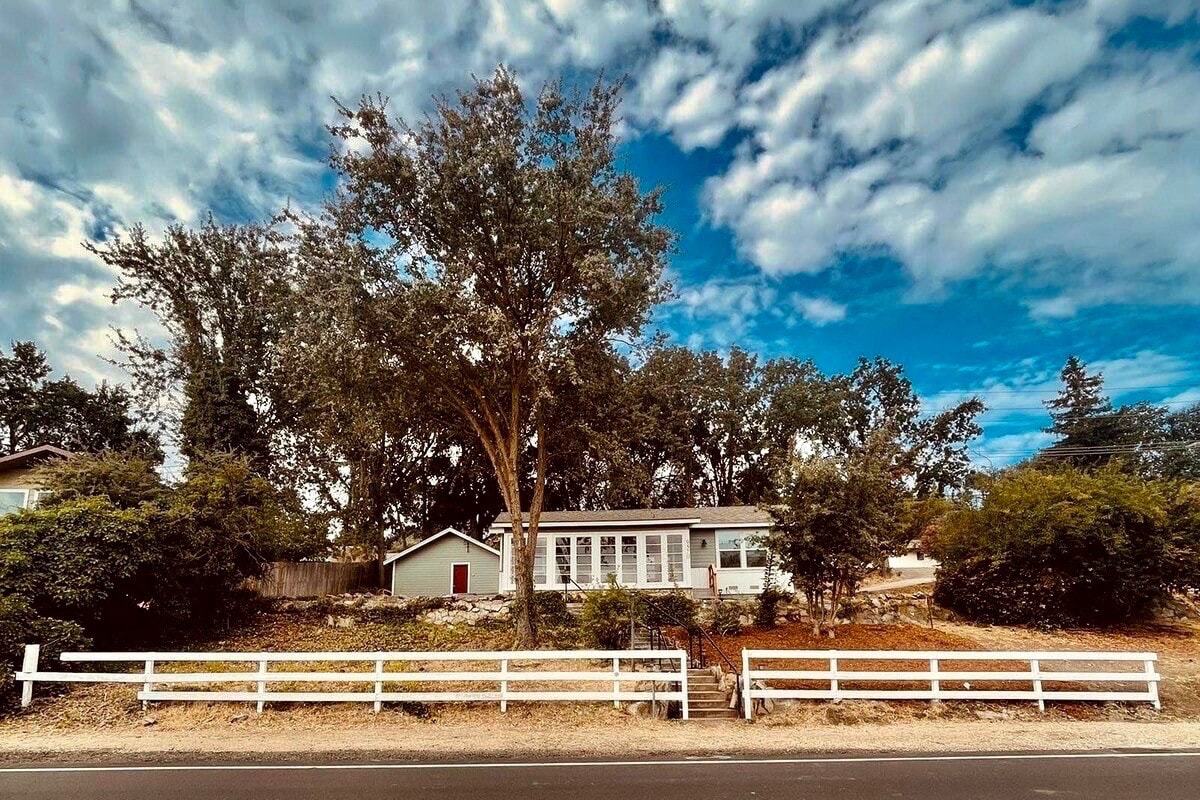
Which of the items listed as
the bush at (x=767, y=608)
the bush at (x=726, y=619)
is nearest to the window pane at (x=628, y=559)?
the bush at (x=726, y=619)

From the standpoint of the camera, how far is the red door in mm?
31297

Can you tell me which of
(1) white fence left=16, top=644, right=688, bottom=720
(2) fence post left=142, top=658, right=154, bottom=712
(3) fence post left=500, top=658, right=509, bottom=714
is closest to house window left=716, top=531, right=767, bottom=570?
(1) white fence left=16, top=644, right=688, bottom=720

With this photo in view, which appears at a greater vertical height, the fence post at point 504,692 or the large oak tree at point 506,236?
the large oak tree at point 506,236

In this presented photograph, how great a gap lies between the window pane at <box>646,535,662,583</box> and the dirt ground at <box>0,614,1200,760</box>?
16176mm

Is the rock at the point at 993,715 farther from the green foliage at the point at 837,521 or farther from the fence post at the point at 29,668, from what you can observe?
the fence post at the point at 29,668

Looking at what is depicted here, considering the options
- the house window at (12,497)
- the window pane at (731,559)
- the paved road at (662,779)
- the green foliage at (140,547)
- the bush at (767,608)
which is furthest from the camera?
the window pane at (731,559)

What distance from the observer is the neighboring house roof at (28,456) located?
21016 mm

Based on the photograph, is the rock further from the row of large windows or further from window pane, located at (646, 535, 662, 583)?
window pane, located at (646, 535, 662, 583)

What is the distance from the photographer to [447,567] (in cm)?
3153

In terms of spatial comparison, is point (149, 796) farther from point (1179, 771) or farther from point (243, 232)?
point (243, 232)

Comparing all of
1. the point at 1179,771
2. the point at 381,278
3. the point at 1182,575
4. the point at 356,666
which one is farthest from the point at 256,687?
the point at 1182,575

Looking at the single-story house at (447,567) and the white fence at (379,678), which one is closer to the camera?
the white fence at (379,678)

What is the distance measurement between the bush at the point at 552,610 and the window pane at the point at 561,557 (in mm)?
5055

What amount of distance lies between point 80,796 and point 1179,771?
12.3 metres
